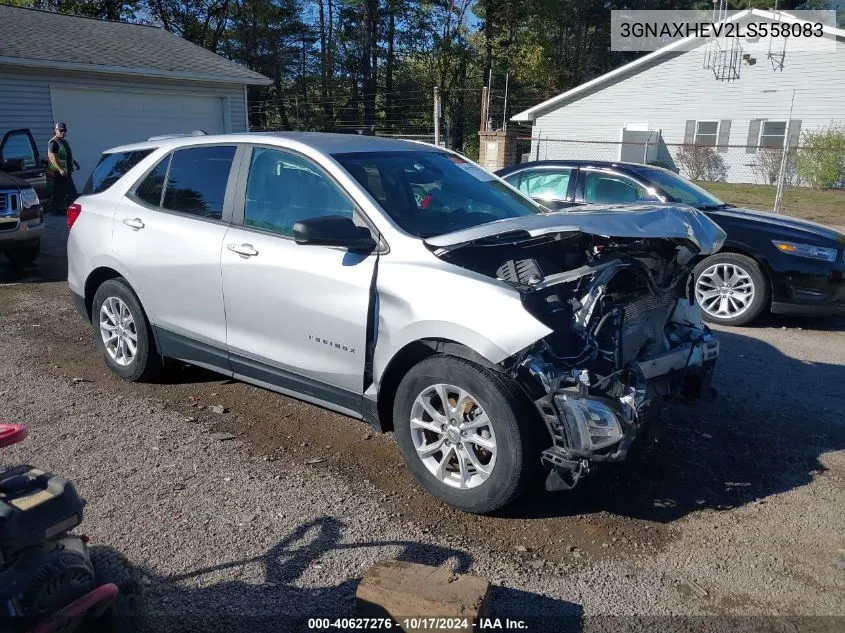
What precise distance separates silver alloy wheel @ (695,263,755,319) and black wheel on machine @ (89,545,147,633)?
6.14m

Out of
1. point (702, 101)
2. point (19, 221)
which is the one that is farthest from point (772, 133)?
point (19, 221)

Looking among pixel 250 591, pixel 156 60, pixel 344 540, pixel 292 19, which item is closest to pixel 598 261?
pixel 344 540

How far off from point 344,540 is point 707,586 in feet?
5.33

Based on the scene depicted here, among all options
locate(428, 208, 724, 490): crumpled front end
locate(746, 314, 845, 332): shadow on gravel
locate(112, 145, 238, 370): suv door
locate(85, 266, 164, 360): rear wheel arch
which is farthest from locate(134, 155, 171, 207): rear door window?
locate(746, 314, 845, 332): shadow on gravel

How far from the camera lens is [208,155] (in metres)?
4.84

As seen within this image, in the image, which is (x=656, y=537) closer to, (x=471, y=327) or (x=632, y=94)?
(x=471, y=327)

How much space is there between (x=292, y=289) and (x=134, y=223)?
5.53 feet

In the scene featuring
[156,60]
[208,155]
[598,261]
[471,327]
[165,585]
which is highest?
[156,60]

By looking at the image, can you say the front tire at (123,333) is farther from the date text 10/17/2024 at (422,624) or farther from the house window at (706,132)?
the house window at (706,132)

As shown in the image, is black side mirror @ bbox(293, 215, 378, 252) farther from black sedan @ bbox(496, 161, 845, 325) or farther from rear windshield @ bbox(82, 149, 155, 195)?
black sedan @ bbox(496, 161, 845, 325)

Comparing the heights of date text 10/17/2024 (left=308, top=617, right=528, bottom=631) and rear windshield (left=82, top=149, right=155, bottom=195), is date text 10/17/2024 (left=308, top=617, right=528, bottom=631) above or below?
below

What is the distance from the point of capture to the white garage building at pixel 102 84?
622 inches

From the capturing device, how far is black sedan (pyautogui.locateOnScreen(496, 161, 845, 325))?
6957 mm

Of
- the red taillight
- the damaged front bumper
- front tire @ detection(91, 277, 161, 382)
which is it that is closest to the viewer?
the damaged front bumper
